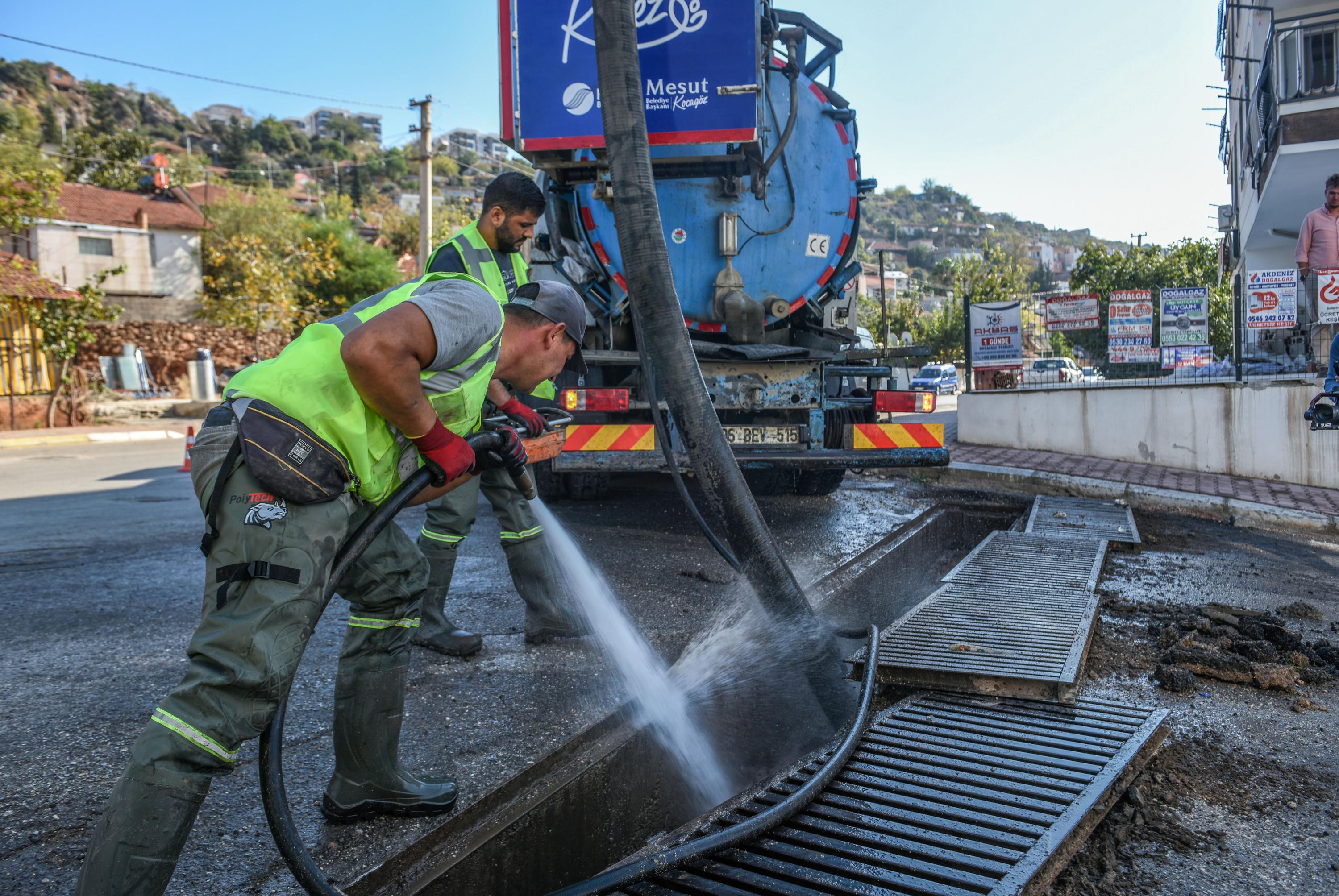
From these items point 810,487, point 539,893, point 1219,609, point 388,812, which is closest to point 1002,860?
point 539,893

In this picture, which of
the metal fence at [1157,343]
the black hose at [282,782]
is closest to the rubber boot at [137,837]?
the black hose at [282,782]

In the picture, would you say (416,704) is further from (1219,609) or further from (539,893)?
(1219,609)

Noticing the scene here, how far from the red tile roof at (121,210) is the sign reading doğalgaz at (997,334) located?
30900 millimetres

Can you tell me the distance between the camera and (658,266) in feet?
10.7

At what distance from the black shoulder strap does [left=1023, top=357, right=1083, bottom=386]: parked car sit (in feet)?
35.0

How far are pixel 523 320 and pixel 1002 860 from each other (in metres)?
1.80

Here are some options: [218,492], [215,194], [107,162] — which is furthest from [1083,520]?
[215,194]

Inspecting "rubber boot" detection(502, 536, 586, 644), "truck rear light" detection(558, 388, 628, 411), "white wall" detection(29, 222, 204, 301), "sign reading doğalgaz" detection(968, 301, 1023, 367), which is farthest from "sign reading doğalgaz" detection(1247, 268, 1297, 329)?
"white wall" detection(29, 222, 204, 301)

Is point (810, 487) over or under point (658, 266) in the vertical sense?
under

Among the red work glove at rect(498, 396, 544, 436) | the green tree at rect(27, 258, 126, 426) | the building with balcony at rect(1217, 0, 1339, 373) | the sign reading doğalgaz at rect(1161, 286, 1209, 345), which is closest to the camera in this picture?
the red work glove at rect(498, 396, 544, 436)

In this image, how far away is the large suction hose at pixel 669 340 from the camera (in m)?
3.16

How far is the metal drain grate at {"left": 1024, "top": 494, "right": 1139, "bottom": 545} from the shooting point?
6035mm

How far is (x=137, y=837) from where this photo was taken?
1651 millimetres

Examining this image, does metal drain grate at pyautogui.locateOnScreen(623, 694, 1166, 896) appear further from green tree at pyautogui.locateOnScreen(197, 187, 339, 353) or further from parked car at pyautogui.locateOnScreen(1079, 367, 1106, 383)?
green tree at pyautogui.locateOnScreen(197, 187, 339, 353)
